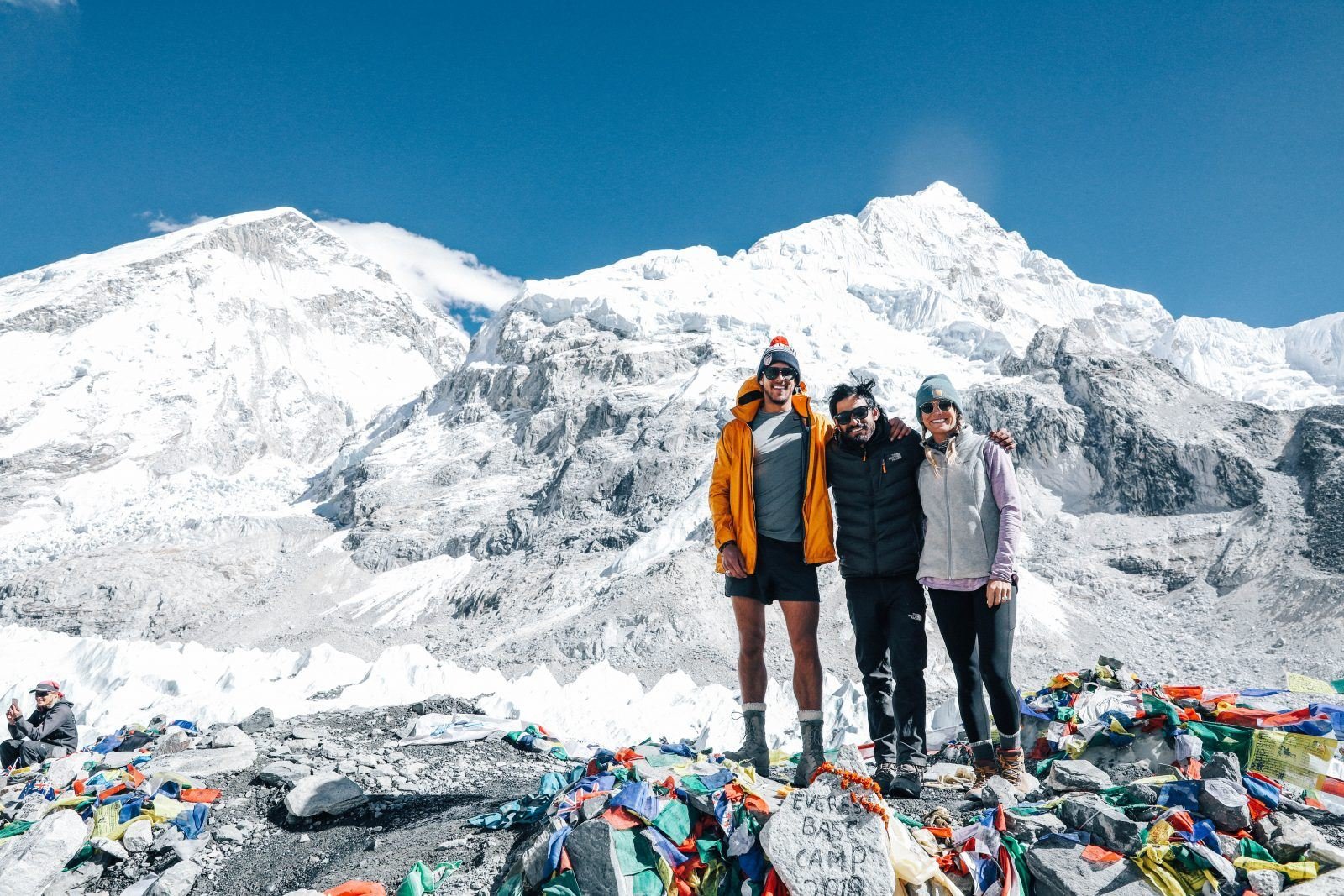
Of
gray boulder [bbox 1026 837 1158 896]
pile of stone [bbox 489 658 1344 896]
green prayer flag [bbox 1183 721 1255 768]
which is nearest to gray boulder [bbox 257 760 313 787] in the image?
pile of stone [bbox 489 658 1344 896]

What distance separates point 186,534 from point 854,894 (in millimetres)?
53874

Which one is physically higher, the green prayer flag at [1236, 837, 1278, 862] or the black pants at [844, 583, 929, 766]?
the black pants at [844, 583, 929, 766]

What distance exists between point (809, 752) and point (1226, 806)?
1.49 m

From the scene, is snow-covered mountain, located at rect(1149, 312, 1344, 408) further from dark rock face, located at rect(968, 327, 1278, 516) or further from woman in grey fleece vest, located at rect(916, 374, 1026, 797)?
woman in grey fleece vest, located at rect(916, 374, 1026, 797)

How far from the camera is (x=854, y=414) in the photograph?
338 cm

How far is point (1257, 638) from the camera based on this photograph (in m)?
22.4

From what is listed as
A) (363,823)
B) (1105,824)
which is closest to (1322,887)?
(1105,824)

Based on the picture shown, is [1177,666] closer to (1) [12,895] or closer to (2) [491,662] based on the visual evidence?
(2) [491,662]

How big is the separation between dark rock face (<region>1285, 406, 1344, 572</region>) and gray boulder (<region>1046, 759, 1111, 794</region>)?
2765 centimetres

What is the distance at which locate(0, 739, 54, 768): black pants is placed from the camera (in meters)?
6.29

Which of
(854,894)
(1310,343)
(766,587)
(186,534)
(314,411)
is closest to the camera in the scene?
(854,894)

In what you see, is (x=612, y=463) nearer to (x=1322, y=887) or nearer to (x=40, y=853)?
(x=40, y=853)

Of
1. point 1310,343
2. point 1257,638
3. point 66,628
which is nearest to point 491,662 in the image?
point 1257,638

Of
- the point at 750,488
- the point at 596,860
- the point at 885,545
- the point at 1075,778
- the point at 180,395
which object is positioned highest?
the point at 180,395
